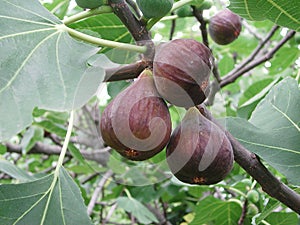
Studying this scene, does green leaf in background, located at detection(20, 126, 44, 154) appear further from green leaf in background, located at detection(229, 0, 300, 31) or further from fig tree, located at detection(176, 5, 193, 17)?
green leaf in background, located at detection(229, 0, 300, 31)

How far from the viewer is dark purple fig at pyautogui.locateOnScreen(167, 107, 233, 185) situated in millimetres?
1013

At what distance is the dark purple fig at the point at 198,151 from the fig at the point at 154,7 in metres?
0.24

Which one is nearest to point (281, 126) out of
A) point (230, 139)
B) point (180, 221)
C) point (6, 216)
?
point (230, 139)

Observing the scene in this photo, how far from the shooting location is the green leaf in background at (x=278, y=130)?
3.98 feet

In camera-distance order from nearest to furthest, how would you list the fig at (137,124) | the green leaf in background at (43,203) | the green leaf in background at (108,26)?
the fig at (137,124) → the green leaf in background at (43,203) → the green leaf in background at (108,26)

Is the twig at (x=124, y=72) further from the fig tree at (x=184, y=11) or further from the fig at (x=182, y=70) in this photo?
the fig tree at (x=184, y=11)

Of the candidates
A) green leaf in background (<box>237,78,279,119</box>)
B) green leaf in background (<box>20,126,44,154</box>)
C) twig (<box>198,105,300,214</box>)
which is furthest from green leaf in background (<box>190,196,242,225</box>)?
green leaf in background (<box>20,126,44,154</box>)

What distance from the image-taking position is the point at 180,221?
108 inches

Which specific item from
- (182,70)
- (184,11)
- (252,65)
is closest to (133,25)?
(182,70)

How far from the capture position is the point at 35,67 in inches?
41.0

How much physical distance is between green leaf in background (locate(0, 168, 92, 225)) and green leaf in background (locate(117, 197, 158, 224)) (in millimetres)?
1075

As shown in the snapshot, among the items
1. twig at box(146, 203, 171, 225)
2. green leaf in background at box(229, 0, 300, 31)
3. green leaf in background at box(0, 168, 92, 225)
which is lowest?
twig at box(146, 203, 171, 225)

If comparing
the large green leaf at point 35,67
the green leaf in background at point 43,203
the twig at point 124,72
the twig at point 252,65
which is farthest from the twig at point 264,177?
the twig at point 252,65

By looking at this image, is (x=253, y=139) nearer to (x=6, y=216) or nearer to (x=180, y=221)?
(x=6, y=216)
